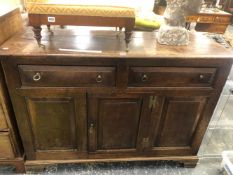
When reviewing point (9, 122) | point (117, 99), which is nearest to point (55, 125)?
point (9, 122)

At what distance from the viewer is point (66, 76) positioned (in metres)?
1.00

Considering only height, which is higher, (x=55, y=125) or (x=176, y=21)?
(x=176, y=21)

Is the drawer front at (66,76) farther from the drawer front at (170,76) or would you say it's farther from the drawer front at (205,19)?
the drawer front at (205,19)

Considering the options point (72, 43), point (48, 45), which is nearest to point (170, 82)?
point (72, 43)

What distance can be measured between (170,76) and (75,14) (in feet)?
1.88

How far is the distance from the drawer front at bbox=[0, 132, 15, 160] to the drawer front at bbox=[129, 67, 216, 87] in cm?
79

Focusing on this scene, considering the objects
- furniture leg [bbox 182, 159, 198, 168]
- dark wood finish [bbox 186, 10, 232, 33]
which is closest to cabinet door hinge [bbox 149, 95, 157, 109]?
furniture leg [bbox 182, 159, 198, 168]

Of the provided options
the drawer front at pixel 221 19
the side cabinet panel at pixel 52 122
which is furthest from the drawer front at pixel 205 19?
the side cabinet panel at pixel 52 122

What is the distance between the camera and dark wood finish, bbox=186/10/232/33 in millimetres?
4172

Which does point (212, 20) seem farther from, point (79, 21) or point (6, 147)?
point (6, 147)

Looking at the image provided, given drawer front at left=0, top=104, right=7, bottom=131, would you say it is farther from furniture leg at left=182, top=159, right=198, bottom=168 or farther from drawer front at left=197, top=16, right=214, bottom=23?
drawer front at left=197, top=16, right=214, bottom=23

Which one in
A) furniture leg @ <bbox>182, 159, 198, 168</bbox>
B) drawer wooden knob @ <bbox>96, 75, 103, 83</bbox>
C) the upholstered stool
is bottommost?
furniture leg @ <bbox>182, 159, 198, 168</bbox>

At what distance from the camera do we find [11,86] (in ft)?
3.32

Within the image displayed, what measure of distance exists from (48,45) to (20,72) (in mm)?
195
